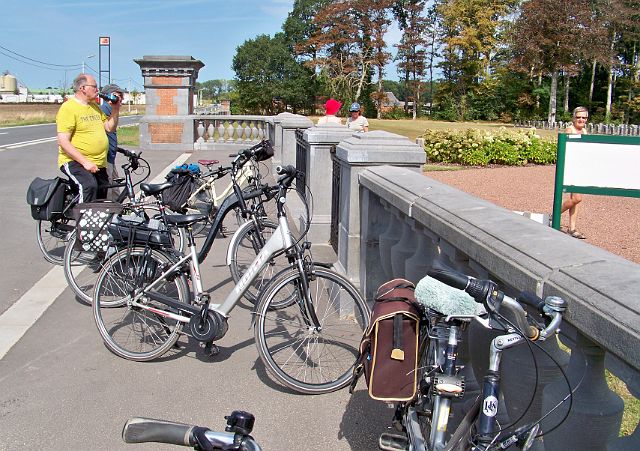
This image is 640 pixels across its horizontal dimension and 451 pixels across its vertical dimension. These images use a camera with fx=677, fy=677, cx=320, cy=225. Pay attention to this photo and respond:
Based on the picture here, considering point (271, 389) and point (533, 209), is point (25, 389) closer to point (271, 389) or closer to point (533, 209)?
point (271, 389)

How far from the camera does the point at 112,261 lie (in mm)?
4691

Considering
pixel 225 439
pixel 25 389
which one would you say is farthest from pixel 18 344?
pixel 225 439

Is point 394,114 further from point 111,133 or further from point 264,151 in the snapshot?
point 264,151

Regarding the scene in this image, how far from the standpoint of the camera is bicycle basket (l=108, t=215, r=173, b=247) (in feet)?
15.3

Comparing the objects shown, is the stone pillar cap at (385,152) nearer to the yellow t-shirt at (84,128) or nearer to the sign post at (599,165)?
the sign post at (599,165)

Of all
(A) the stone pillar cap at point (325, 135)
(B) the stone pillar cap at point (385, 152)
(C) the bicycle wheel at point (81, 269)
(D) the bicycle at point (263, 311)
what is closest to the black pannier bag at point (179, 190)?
(C) the bicycle wheel at point (81, 269)

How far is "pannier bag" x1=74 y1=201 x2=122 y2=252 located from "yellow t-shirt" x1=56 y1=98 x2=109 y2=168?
1160mm

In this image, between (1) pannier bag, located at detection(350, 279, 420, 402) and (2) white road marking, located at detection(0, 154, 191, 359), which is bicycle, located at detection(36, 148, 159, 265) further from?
(1) pannier bag, located at detection(350, 279, 420, 402)

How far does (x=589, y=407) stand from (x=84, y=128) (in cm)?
572

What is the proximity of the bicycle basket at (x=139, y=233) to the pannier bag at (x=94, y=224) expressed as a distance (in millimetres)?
1071

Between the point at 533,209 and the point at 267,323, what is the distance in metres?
9.72

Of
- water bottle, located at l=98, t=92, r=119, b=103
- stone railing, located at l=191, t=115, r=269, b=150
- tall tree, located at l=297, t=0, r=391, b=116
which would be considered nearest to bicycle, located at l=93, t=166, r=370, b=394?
water bottle, located at l=98, t=92, r=119, b=103

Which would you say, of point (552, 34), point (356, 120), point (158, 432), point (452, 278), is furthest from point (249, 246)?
point (552, 34)

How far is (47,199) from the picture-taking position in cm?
658
